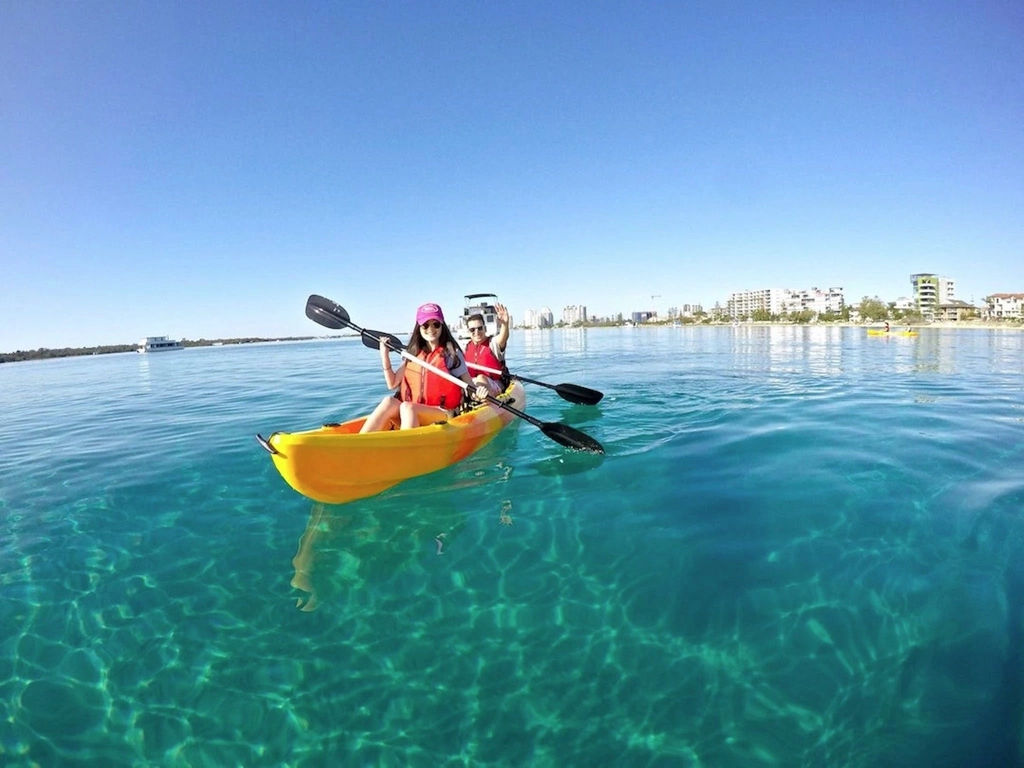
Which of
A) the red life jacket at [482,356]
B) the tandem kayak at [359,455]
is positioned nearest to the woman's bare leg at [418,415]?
the tandem kayak at [359,455]

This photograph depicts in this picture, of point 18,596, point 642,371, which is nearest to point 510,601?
point 18,596

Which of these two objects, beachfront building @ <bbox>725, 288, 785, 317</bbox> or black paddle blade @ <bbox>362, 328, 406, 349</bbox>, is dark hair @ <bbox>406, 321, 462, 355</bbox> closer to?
black paddle blade @ <bbox>362, 328, 406, 349</bbox>

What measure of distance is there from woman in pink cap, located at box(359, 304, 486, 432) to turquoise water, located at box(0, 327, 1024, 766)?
101 centimetres

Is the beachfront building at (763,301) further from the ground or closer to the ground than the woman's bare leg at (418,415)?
further from the ground

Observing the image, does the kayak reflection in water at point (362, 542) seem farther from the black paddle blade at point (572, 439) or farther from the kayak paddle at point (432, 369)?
the black paddle blade at point (572, 439)

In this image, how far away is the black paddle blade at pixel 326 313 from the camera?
25.6 feet

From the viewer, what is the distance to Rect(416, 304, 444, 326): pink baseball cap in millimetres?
6663

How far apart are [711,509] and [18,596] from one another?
654 centimetres

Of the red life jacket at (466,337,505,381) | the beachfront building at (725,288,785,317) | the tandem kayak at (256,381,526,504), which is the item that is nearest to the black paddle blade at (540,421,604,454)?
the tandem kayak at (256,381,526,504)

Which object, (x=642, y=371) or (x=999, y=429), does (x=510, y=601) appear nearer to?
(x=999, y=429)

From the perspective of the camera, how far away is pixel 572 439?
6996 mm

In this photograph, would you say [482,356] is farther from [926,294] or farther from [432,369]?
[926,294]

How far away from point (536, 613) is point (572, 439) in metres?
3.53

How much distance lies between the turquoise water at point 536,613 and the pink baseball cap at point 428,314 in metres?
2.19
